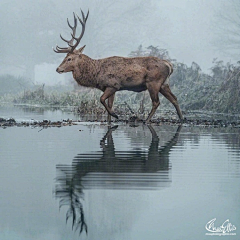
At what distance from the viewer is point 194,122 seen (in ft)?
45.3

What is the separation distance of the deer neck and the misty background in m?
15.8

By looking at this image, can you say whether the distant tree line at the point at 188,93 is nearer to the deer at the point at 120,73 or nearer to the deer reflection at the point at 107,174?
the deer at the point at 120,73

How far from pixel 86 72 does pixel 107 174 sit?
8286 mm

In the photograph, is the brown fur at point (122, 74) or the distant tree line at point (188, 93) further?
the distant tree line at point (188, 93)

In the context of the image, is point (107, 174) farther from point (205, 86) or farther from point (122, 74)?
point (205, 86)

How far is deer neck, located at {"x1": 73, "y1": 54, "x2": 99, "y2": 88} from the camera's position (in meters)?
13.8

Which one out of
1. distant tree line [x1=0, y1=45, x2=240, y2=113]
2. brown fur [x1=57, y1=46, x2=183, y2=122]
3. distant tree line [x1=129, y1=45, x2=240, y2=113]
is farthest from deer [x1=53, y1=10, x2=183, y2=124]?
distant tree line [x1=129, y1=45, x2=240, y2=113]

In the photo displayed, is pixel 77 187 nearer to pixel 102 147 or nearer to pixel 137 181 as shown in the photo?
pixel 137 181

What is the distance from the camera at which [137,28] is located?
1256 inches

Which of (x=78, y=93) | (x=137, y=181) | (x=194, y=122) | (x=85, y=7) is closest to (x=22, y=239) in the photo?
(x=137, y=181)

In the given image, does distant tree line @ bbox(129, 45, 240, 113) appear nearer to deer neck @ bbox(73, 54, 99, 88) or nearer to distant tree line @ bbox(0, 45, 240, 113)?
distant tree line @ bbox(0, 45, 240, 113)

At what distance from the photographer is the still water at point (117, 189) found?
4.08m

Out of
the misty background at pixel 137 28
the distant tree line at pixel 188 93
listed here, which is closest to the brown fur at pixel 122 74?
the distant tree line at pixel 188 93

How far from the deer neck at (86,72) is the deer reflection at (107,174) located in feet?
20.0
